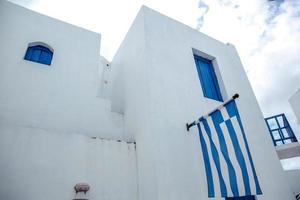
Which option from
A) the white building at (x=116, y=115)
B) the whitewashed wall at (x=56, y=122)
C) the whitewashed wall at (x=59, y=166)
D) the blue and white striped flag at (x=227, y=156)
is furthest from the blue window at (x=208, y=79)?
the whitewashed wall at (x=59, y=166)

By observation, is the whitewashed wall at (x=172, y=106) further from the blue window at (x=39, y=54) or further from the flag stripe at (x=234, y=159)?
the blue window at (x=39, y=54)

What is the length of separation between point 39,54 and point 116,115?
354cm

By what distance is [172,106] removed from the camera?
454cm

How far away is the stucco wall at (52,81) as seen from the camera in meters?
4.88

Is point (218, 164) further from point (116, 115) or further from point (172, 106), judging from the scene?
point (116, 115)

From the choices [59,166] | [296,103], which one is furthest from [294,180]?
[59,166]

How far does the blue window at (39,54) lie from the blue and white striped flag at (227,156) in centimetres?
572

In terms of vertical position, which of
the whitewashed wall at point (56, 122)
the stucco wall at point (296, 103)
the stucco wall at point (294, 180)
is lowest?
the stucco wall at point (294, 180)

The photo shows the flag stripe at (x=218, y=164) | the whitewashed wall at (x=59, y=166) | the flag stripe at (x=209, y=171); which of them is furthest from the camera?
the whitewashed wall at (x=59, y=166)

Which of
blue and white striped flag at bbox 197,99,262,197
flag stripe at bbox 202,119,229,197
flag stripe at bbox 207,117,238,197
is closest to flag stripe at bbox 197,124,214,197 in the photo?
blue and white striped flag at bbox 197,99,262,197

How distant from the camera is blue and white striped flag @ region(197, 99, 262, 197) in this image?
2840 mm

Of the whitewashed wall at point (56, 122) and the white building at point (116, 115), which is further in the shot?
the white building at point (116, 115)

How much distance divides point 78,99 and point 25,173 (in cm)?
265

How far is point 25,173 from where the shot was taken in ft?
11.2
